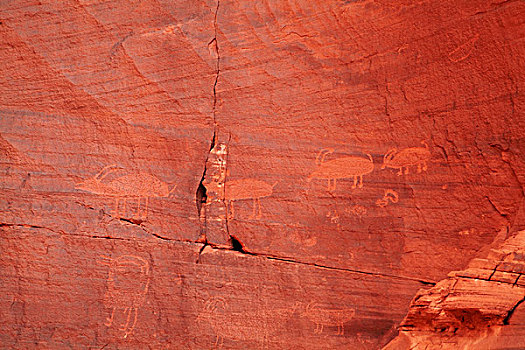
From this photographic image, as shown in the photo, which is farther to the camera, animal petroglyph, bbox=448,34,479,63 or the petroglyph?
the petroglyph

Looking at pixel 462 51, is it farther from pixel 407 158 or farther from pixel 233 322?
pixel 233 322

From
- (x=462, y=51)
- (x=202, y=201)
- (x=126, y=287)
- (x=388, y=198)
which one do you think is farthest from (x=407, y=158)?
(x=126, y=287)

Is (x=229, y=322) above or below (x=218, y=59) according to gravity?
below

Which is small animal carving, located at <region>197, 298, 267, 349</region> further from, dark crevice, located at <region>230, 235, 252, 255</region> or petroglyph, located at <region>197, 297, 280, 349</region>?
dark crevice, located at <region>230, 235, 252, 255</region>

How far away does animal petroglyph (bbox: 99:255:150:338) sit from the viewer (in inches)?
83.9

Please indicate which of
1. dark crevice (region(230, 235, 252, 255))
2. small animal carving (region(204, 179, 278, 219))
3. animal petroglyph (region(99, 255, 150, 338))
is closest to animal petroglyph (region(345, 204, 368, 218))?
small animal carving (region(204, 179, 278, 219))

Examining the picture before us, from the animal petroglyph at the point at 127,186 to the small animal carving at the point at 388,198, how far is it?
3.48 ft

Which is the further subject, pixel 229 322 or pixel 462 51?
pixel 229 322

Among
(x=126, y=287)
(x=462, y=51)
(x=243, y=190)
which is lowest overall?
(x=126, y=287)

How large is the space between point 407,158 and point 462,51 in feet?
1.90

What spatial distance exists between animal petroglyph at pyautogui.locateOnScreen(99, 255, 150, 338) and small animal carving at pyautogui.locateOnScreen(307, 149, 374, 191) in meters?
0.99

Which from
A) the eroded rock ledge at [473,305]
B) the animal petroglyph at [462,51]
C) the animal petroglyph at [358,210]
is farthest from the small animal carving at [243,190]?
the animal petroglyph at [462,51]

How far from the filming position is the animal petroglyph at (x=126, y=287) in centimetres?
213

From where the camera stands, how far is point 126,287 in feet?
7.02
